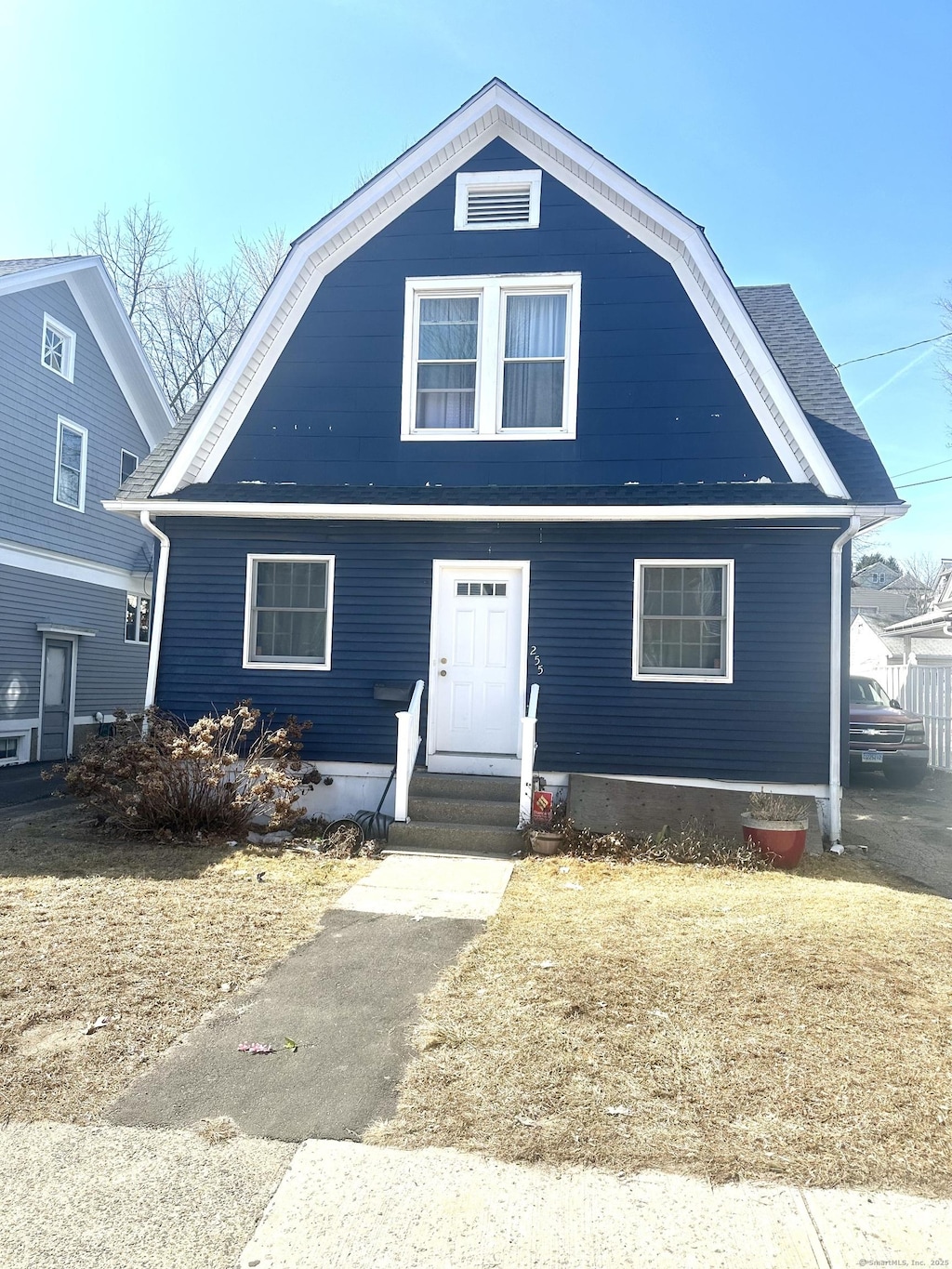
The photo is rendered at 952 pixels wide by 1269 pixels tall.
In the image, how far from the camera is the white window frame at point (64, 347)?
14.7 m

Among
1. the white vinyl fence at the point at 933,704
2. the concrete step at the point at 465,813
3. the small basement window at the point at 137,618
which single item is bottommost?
the concrete step at the point at 465,813

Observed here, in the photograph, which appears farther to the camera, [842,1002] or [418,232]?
[418,232]

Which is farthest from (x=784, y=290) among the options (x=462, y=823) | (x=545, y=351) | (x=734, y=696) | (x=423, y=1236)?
(x=423, y=1236)

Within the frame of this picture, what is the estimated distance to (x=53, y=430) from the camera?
1503cm

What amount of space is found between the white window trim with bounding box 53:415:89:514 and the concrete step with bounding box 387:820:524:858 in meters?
11.1

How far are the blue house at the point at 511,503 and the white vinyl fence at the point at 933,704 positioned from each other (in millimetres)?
7670

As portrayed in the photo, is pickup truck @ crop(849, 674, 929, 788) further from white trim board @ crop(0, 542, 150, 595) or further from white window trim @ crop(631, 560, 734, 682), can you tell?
white trim board @ crop(0, 542, 150, 595)

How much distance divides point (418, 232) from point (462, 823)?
6760 mm

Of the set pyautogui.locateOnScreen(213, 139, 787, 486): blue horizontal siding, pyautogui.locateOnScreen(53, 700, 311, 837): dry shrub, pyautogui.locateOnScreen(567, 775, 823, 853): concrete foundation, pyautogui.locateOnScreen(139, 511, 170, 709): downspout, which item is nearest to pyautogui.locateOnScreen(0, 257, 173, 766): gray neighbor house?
pyautogui.locateOnScreen(139, 511, 170, 709): downspout

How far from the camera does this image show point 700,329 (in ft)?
29.2

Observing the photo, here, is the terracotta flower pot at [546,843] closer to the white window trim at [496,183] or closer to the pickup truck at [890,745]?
the white window trim at [496,183]

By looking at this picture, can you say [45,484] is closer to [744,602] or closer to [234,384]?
[234,384]

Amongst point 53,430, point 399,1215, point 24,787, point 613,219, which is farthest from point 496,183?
point 24,787

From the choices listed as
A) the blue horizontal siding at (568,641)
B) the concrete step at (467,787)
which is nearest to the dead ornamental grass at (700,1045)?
the concrete step at (467,787)
